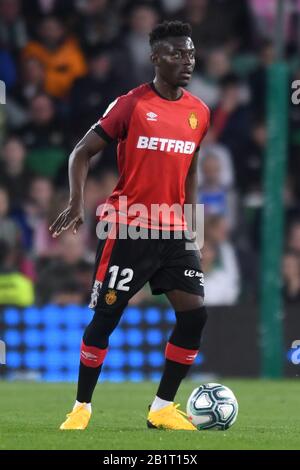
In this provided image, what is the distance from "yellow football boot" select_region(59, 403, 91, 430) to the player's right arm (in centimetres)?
104

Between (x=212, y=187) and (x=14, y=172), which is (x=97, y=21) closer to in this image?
(x=14, y=172)

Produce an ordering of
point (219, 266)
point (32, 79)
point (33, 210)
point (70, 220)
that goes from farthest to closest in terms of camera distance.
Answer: point (32, 79) < point (33, 210) < point (219, 266) < point (70, 220)

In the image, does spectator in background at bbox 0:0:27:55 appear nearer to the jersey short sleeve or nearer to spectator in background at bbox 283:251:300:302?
spectator in background at bbox 283:251:300:302

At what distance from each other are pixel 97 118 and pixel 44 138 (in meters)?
0.70

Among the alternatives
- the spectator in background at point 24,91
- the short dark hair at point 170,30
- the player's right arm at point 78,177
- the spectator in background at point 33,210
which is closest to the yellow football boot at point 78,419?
the player's right arm at point 78,177

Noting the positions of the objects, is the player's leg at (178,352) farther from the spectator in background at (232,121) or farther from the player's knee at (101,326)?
the spectator in background at (232,121)

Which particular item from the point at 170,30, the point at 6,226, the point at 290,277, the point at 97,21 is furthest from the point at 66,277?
the point at 170,30

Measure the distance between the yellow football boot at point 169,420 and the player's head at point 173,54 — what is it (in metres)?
1.95

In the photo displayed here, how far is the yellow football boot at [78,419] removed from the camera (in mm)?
8227

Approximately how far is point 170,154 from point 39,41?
27.7ft

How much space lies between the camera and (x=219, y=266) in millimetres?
14344

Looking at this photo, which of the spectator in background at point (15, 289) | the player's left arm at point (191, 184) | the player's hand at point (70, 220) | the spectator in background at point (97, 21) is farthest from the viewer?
the spectator in background at point (97, 21)

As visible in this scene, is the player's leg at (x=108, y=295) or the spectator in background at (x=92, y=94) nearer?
the player's leg at (x=108, y=295)

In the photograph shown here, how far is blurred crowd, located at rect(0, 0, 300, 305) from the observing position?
47.2 feet
